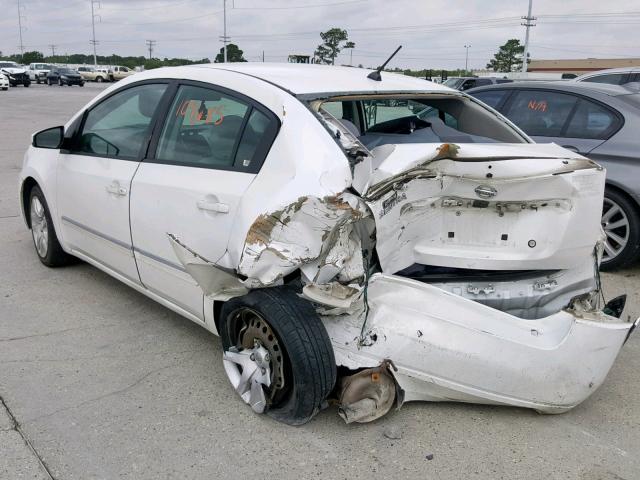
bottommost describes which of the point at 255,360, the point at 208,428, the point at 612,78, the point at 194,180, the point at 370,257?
the point at 208,428

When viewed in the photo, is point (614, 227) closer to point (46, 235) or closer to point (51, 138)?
point (51, 138)

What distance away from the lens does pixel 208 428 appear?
286 cm

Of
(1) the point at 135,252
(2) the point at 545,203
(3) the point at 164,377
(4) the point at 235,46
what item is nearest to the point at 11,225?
(1) the point at 135,252

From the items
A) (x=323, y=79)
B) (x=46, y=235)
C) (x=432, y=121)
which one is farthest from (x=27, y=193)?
(x=432, y=121)

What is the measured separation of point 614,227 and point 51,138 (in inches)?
175

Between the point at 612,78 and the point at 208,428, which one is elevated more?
the point at 612,78

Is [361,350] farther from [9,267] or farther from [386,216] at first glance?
[9,267]

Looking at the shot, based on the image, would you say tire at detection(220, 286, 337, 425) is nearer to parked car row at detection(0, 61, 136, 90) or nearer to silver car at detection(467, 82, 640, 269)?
silver car at detection(467, 82, 640, 269)

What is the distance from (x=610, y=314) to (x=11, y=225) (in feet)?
18.4

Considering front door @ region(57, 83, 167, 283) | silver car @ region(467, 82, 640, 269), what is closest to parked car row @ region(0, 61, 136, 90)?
front door @ region(57, 83, 167, 283)

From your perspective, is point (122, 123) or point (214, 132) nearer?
point (214, 132)

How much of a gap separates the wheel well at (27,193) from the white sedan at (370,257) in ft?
6.76

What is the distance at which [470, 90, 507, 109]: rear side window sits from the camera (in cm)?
620

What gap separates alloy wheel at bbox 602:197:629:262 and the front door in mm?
3670
